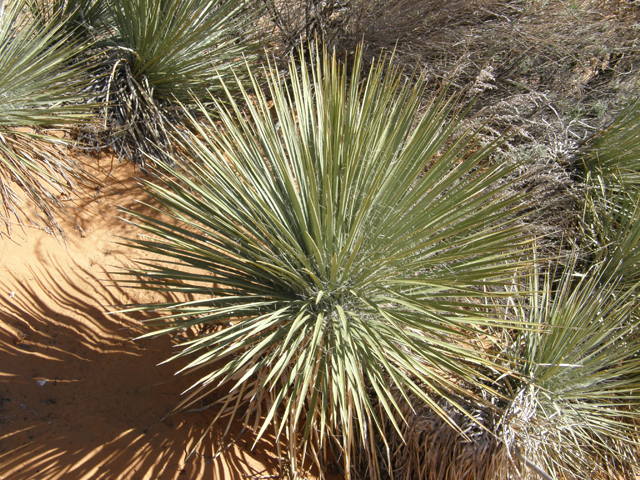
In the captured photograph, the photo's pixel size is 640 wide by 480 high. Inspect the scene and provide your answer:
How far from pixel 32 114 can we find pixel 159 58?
3.16ft

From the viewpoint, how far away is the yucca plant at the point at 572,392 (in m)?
2.34

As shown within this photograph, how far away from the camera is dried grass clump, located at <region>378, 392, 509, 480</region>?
7.83ft

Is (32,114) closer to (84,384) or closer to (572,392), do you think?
(84,384)

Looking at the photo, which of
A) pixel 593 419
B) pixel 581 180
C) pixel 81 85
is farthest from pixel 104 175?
pixel 581 180

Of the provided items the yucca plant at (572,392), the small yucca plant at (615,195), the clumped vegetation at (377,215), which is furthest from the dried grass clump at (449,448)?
the small yucca plant at (615,195)

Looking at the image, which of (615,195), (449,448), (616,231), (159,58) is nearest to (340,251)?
(449,448)

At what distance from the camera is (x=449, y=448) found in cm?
245

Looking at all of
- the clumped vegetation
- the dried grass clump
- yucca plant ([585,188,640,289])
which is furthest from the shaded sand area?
yucca plant ([585,188,640,289])

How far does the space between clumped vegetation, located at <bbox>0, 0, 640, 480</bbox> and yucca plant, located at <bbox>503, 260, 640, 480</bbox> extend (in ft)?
0.05

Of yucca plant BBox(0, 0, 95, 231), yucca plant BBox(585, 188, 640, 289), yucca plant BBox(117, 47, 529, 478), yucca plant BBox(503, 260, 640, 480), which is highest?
yucca plant BBox(0, 0, 95, 231)

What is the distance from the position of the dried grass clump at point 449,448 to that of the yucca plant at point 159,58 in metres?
2.59

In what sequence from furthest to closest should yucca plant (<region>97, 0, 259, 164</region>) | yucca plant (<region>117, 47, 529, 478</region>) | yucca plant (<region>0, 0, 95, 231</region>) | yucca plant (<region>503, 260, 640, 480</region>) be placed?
yucca plant (<region>97, 0, 259, 164</region>) < yucca plant (<region>0, 0, 95, 231</region>) < yucca plant (<region>503, 260, 640, 480</region>) < yucca plant (<region>117, 47, 529, 478</region>)

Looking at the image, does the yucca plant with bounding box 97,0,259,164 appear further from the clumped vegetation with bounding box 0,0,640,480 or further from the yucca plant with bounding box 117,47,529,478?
the yucca plant with bounding box 117,47,529,478

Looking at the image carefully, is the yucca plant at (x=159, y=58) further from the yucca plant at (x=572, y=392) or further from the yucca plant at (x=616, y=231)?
the yucca plant at (x=616, y=231)
